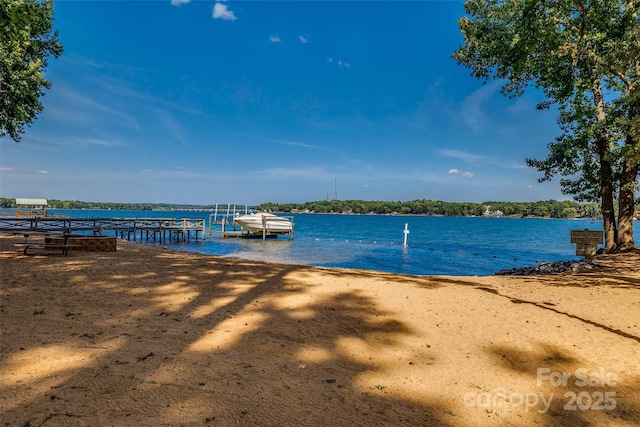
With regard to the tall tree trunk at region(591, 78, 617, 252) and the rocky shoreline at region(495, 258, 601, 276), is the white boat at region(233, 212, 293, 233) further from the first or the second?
the tall tree trunk at region(591, 78, 617, 252)

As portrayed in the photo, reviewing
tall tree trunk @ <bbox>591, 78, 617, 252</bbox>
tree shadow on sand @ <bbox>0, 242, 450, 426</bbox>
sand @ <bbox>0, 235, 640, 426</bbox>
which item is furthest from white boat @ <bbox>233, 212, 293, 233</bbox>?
tree shadow on sand @ <bbox>0, 242, 450, 426</bbox>

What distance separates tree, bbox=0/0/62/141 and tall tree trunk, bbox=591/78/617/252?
2365cm

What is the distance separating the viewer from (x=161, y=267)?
1234 cm

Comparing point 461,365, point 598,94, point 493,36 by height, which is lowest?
point 461,365

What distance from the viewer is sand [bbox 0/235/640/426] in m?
3.88

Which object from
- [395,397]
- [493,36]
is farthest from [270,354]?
[493,36]

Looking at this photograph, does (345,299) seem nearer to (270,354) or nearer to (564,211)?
(270,354)

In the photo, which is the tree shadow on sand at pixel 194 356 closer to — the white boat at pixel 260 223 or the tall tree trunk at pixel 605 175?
the tall tree trunk at pixel 605 175

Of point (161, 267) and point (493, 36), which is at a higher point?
point (493, 36)

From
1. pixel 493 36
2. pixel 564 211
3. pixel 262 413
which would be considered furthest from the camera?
pixel 564 211

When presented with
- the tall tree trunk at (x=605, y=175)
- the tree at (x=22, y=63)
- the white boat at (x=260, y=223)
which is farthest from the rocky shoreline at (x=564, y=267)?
the white boat at (x=260, y=223)

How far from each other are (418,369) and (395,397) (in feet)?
3.14

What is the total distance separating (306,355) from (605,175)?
737 inches

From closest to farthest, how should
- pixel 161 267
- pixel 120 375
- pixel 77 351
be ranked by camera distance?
pixel 120 375
pixel 77 351
pixel 161 267
